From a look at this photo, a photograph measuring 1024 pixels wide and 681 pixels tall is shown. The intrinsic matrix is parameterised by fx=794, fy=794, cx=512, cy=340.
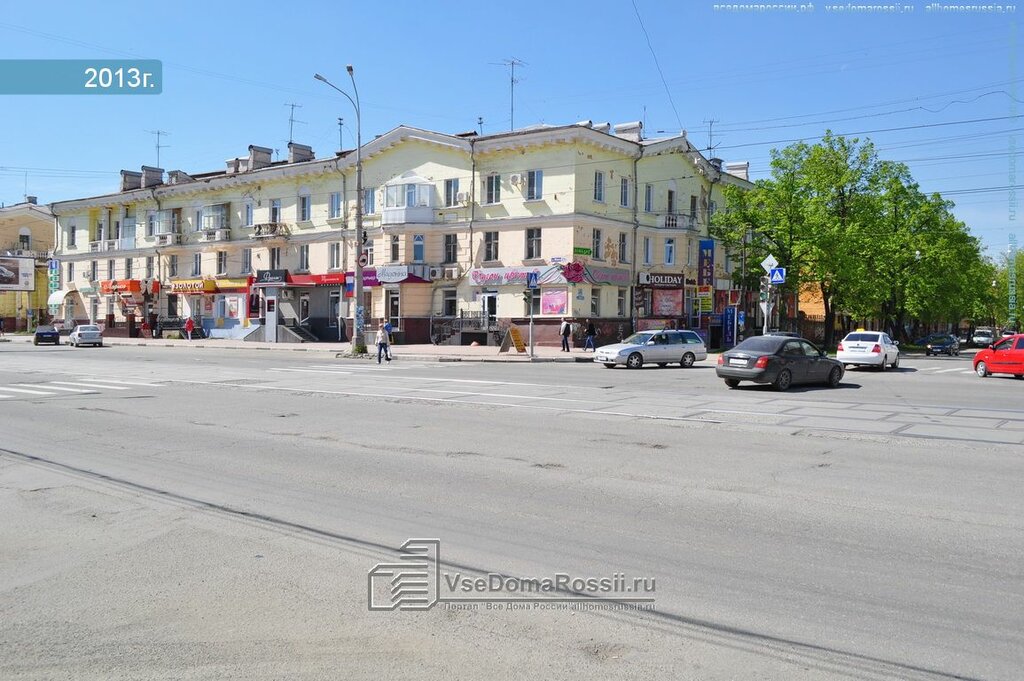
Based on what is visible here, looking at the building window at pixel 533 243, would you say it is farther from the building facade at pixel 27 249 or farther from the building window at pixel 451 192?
the building facade at pixel 27 249

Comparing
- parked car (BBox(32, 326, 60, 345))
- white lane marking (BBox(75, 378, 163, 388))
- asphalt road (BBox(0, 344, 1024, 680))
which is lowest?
asphalt road (BBox(0, 344, 1024, 680))

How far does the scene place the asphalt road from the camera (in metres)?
4.30

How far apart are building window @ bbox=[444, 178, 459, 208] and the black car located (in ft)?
83.4

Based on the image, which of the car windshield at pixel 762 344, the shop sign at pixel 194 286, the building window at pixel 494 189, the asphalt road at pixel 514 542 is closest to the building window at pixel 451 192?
the building window at pixel 494 189

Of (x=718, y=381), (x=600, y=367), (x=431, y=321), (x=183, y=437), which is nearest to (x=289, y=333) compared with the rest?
(x=431, y=321)

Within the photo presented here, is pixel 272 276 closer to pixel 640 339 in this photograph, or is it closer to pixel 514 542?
pixel 640 339

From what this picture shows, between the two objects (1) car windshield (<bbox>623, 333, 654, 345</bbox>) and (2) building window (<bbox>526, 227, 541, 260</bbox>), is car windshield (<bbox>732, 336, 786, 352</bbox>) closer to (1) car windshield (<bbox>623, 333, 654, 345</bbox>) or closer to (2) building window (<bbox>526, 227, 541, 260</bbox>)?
(1) car windshield (<bbox>623, 333, 654, 345</bbox>)

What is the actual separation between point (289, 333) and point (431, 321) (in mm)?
10085

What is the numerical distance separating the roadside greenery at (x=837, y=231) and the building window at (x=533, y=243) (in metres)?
13.0

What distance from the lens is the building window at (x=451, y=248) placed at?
4375 cm

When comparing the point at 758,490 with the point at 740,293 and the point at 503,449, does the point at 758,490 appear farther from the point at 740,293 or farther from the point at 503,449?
the point at 740,293

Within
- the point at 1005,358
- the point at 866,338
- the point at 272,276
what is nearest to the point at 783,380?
the point at 866,338

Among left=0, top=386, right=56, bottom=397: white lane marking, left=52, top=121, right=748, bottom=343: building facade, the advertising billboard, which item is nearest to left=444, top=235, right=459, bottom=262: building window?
left=52, top=121, right=748, bottom=343: building facade

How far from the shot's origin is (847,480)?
28.3 feet
